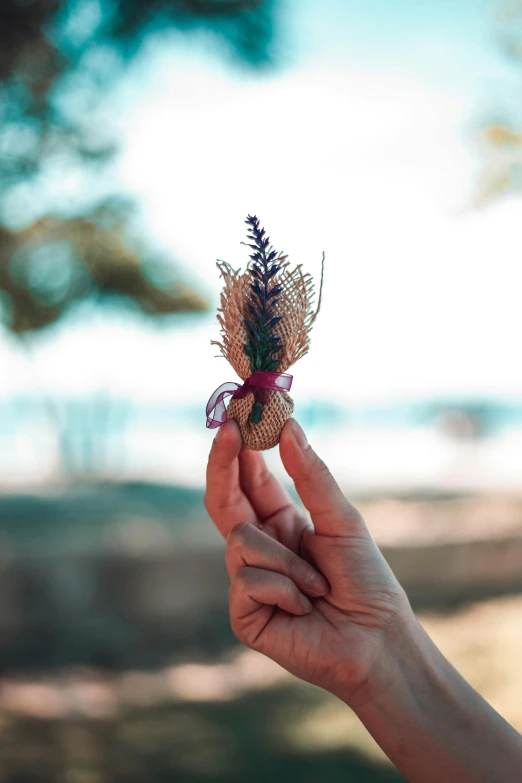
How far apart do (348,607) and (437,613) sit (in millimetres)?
2620

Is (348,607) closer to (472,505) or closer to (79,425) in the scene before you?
(472,505)

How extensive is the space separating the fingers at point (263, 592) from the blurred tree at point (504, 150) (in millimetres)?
3054

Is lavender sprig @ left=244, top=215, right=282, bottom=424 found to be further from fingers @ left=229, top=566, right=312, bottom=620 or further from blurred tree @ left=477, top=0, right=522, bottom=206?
blurred tree @ left=477, top=0, right=522, bottom=206

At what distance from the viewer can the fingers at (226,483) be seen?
84 centimetres

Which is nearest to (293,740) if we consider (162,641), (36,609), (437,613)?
(162,641)

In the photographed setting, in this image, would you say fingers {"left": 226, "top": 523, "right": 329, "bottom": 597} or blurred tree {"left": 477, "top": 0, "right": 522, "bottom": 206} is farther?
blurred tree {"left": 477, "top": 0, "right": 522, "bottom": 206}

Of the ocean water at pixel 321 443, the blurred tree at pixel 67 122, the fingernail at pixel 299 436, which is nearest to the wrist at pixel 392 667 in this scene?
the fingernail at pixel 299 436

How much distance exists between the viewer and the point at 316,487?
82cm

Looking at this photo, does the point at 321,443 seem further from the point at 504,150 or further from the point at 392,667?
the point at 392,667

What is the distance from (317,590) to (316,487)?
16 cm

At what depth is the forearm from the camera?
0.81 meters

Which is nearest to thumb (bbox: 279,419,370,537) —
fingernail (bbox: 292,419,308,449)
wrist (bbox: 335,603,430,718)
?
fingernail (bbox: 292,419,308,449)

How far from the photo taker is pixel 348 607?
868 mm

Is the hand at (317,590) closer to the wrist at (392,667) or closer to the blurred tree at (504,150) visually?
the wrist at (392,667)
